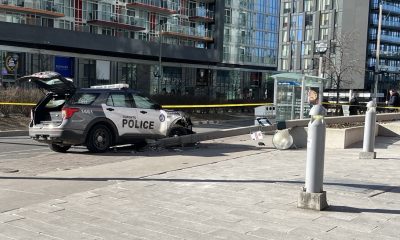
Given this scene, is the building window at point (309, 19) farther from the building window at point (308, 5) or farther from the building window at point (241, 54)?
the building window at point (241, 54)

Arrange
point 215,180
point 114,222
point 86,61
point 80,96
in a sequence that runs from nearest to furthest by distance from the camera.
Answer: point 114,222, point 215,180, point 80,96, point 86,61

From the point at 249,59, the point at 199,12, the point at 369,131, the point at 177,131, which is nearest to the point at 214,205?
the point at 369,131

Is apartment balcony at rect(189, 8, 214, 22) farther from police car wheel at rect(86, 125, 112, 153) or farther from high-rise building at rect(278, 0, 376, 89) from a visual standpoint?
police car wheel at rect(86, 125, 112, 153)

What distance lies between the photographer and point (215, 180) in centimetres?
835

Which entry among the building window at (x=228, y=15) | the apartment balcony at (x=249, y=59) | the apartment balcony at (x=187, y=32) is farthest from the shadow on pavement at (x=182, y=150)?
the building window at (x=228, y=15)

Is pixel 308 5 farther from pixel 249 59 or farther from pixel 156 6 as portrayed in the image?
pixel 156 6

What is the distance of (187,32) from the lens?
→ 224 ft

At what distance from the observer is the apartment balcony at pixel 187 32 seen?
65.8 metres

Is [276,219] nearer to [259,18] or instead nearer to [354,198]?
[354,198]

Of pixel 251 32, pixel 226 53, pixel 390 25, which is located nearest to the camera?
pixel 226 53

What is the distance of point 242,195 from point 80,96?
676 cm

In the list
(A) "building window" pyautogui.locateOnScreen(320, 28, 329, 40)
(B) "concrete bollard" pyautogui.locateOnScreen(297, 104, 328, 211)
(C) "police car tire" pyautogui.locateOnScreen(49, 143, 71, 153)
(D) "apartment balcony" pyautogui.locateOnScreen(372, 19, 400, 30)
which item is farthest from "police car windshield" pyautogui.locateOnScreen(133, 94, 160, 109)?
(D) "apartment balcony" pyautogui.locateOnScreen(372, 19, 400, 30)

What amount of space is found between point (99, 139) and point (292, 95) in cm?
1200

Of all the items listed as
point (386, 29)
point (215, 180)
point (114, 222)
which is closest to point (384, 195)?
point (215, 180)
